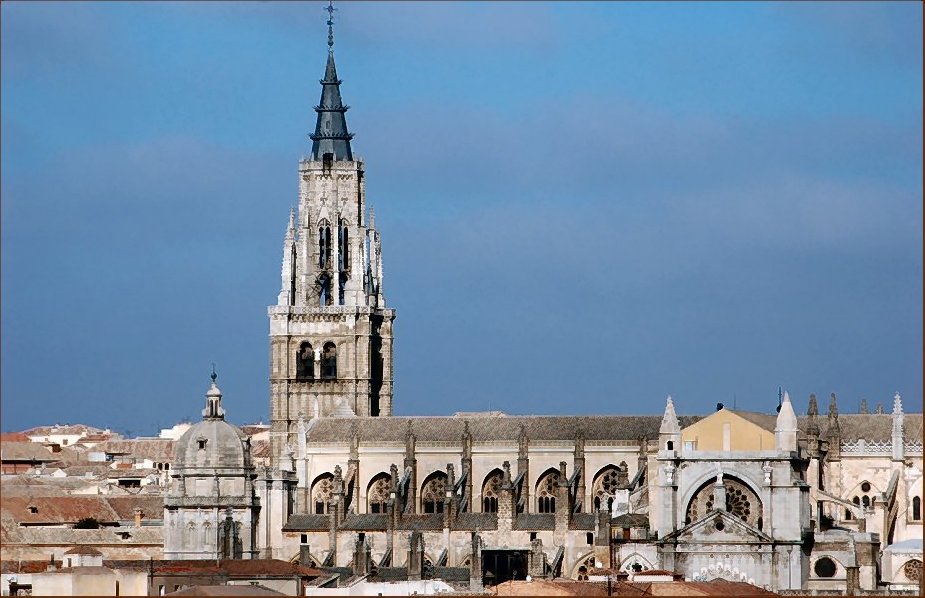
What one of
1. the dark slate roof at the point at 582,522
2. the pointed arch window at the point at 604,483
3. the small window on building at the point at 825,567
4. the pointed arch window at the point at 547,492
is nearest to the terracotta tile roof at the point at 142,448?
the pointed arch window at the point at 547,492

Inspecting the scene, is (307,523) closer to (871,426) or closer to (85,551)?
(85,551)

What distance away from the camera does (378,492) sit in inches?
5069

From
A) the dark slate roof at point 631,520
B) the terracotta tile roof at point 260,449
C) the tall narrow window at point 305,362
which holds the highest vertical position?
the tall narrow window at point 305,362

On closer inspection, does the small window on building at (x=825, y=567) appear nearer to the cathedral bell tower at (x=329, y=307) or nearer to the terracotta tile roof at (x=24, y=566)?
the terracotta tile roof at (x=24, y=566)

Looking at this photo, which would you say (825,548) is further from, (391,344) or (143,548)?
(391,344)

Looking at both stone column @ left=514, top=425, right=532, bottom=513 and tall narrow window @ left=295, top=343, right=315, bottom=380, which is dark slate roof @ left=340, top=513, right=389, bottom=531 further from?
tall narrow window @ left=295, top=343, right=315, bottom=380

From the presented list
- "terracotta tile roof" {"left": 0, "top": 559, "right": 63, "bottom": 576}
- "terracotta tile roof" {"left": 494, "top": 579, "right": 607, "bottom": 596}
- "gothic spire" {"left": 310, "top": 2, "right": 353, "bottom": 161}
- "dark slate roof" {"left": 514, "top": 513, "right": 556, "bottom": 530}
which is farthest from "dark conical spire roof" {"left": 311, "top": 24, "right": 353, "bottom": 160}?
"terracotta tile roof" {"left": 494, "top": 579, "right": 607, "bottom": 596}

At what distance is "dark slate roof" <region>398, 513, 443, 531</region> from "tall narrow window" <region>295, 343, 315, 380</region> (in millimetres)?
16263

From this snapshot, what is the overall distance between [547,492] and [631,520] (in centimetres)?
1225

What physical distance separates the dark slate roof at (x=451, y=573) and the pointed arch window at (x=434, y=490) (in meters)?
11.9

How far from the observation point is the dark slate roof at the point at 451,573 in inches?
4284

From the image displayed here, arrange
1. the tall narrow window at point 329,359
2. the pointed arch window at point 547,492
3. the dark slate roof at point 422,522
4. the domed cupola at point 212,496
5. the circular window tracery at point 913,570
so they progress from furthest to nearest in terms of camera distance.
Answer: the tall narrow window at point 329,359
the pointed arch window at point 547,492
the dark slate roof at point 422,522
the domed cupola at point 212,496
the circular window tracery at point 913,570

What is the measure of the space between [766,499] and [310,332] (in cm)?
3631

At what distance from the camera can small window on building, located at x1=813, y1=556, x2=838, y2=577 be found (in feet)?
346
